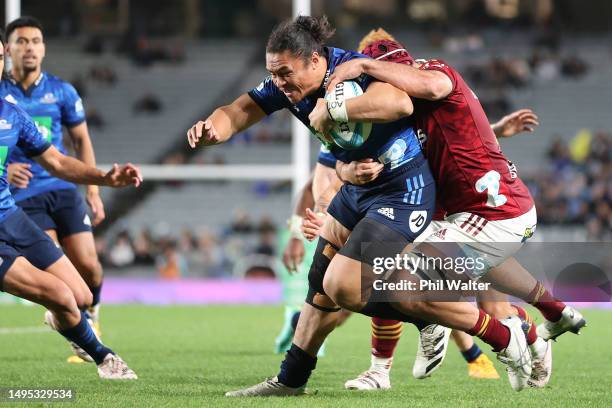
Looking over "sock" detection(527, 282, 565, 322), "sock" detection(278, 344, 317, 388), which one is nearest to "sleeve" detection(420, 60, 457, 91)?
"sock" detection(527, 282, 565, 322)

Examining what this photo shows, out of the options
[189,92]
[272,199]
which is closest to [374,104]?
[272,199]

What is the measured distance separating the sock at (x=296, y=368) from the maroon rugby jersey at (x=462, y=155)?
44.9 inches

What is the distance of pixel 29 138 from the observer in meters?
7.05

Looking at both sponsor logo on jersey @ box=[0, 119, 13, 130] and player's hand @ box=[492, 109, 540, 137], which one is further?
player's hand @ box=[492, 109, 540, 137]

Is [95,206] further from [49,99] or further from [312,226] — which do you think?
[312,226]

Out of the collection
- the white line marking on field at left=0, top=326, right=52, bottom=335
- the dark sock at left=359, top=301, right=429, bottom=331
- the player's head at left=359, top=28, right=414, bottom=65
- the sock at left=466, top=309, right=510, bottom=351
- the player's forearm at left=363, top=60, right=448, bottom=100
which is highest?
the player's head at left=359, top=28, right=414, bottom=65

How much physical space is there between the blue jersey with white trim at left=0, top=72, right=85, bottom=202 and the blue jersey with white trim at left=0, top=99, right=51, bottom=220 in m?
1.44

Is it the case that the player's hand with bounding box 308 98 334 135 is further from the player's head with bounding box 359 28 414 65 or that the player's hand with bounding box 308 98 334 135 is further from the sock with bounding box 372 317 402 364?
the sock with bounding box 372 317 402 364

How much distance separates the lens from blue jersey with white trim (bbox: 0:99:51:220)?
6.83m

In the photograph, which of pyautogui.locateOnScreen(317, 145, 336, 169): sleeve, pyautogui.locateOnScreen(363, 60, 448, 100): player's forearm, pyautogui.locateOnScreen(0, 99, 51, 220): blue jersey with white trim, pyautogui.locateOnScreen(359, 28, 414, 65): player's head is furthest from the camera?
pyautogui.locateOnScreen(317, 145, 336, 169): sleeve

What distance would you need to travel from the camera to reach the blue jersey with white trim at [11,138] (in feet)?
22.4

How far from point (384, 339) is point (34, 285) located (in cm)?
208

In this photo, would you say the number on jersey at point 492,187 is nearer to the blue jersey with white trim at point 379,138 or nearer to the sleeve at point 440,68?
the blue jersey with white trim at point 379,138

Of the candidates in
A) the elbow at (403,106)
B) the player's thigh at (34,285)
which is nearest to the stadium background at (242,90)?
the player's thigh at (34,285)
